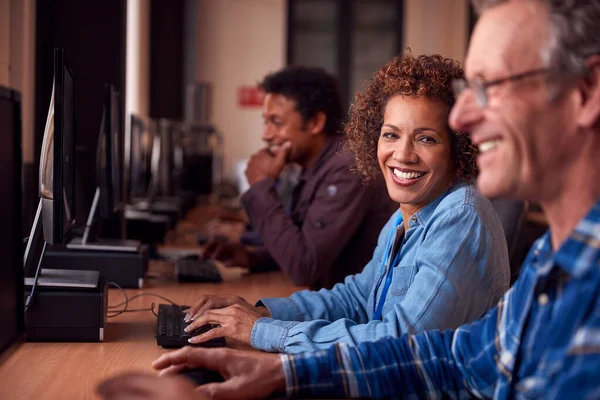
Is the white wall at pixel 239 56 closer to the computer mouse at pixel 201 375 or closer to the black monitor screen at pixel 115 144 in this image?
the black monitor screen at pixel 115 144

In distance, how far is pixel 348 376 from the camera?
4.38 ft

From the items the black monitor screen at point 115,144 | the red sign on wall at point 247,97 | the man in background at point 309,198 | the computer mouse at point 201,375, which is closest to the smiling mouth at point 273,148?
the man in background at point 309,198

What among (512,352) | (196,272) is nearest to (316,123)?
(196,272)

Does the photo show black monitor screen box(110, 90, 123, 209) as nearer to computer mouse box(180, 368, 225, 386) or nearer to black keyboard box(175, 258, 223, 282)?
black keyboard box(175, 258, 223, 282)

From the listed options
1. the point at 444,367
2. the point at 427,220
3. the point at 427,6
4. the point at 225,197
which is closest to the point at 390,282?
the point at 427,220

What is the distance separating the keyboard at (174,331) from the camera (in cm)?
169

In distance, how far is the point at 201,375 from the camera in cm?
135

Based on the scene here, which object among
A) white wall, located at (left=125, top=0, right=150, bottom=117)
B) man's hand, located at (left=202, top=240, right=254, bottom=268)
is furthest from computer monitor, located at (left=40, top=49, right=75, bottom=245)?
A: white wall, located at (left=125, top=0, right=150, bottom=117)

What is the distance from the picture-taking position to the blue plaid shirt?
Answer: 40.4 inches

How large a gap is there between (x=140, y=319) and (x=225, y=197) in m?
4.71

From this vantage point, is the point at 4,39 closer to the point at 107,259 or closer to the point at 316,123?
the point at 107,259

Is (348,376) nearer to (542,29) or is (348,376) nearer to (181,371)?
(181,371)

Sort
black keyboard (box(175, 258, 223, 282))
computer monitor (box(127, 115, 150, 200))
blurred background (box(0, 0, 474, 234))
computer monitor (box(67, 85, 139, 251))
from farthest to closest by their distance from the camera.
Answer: blurred background (box(0, 0, 474, 234)), computer monitor (box(127, 115, 150, 200)), black keyboard (box(175, 258, 223, 282)), computer monitor (box(67, 85, 139, 251))

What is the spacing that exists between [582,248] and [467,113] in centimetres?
26
